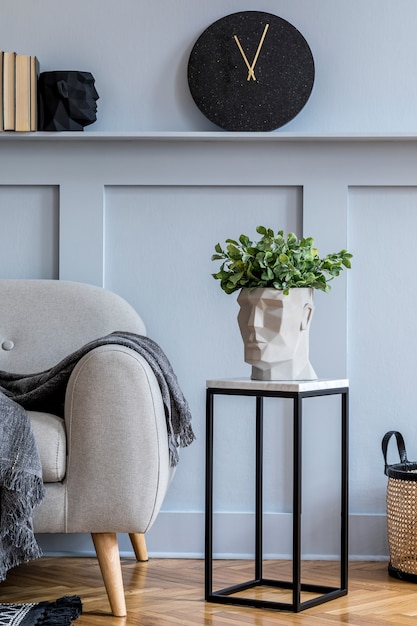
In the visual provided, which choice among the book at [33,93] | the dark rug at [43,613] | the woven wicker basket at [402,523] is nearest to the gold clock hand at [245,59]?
the book at [33,93]

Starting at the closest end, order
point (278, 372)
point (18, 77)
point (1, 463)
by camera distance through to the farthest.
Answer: point (1, 463) < point (278, 372) < point (18, 77)

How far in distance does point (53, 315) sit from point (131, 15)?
104 centimetres

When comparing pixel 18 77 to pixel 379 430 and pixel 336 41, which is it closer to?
pixel 336 41

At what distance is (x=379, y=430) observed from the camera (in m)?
2.86

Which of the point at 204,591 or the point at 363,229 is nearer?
the point at 204,591

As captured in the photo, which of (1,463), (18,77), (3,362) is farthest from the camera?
(18,77)

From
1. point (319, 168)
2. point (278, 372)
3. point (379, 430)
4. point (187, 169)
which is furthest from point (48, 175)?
point (379, 430)

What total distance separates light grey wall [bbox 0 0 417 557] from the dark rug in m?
0.73

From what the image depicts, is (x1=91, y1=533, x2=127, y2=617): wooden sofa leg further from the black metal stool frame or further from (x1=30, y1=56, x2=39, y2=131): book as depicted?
(x1=30, y1=56, x2=39, y2=131): book

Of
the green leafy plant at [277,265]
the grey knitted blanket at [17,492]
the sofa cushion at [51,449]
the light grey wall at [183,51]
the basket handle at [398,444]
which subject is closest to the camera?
the grey knitted blanket at [17,492]

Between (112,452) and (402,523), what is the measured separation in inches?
37.2

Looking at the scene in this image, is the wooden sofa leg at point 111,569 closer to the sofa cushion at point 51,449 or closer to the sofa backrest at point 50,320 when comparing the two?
the sofa cushion at point 51,449

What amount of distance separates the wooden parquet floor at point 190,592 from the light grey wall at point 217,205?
0.54ft

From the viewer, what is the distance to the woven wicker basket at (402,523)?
2.50 metres
